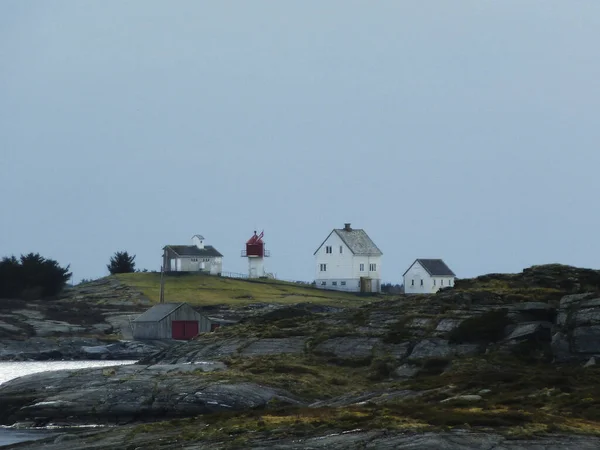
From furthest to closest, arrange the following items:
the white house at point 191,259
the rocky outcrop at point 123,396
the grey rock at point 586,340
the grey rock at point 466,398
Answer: the white house at point 191,259, the grey rock at point 586,340, the rocky outcrop at point 123,396, the grey rock at point 466,398

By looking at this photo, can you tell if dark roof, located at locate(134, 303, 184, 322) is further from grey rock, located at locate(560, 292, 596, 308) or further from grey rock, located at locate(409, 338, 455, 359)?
grey rock, located at locate(560, 292, 596, 308)

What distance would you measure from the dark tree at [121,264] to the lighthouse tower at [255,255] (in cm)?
1826

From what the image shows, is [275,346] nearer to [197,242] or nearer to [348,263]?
[348,263]

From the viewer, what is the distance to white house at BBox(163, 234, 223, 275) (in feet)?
583

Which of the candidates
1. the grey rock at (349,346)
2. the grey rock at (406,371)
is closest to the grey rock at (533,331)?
the grey rock at (406,371)

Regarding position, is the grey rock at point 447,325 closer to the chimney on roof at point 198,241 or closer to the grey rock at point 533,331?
the grey rock at point 533,331

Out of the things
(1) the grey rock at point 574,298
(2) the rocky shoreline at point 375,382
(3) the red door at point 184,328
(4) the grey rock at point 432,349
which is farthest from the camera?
(3) the red door at point 184,328

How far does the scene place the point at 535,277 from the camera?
75625 mm

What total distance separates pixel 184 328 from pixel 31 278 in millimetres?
34878

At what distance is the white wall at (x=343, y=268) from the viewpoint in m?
175

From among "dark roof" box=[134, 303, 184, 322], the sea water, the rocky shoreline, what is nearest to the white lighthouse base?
"dark roof" box=[134, 303, 184, 322]

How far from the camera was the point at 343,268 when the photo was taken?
576ft

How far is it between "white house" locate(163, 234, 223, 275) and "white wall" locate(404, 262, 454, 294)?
2768 centimetres

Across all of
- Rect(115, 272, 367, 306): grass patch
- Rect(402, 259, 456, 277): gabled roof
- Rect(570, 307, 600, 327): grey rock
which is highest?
Rect(402, 259, 456, 277): gabled roof
